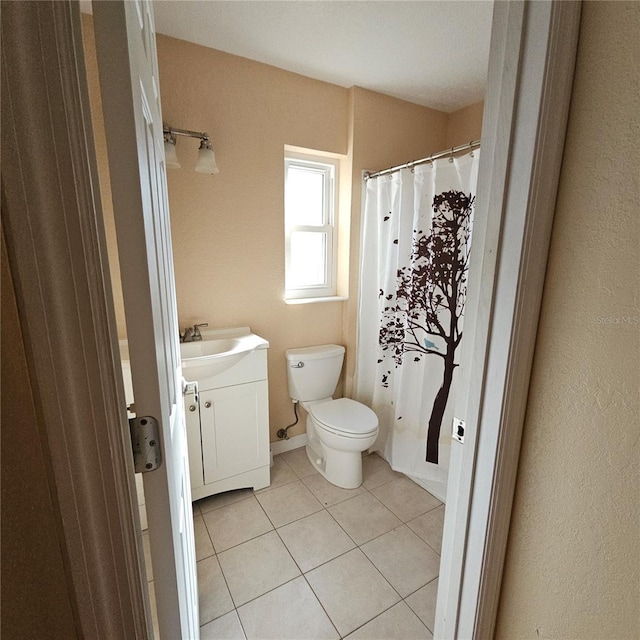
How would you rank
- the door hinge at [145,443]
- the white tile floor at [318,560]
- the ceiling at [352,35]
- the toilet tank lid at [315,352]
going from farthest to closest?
the toilet tank lid at [315,352], the ceiling at [352,35], the white tile floor at [318,560], the door hinge at [145,443]

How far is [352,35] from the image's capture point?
155cm

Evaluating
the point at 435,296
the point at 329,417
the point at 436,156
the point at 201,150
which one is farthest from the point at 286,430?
the point at 436,156

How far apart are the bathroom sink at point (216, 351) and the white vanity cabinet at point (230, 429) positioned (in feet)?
0.16

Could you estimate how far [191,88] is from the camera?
1.67 metres

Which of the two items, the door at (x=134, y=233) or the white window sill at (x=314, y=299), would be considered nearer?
the door at (x=134, y=233)

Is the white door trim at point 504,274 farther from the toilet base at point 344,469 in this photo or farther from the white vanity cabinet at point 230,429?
the white vanity cabinet at point 230,429

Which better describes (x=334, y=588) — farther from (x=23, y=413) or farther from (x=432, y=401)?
(x=23, y=413)

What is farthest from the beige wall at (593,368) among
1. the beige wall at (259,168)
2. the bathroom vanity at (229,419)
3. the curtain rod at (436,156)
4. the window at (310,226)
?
the window at (310,226)

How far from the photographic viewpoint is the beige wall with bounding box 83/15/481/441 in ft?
5.65

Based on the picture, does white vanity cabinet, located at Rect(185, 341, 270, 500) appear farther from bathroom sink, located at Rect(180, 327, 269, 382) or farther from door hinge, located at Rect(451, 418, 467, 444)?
door hinge, located at Rect(451, 418, 467, 444)

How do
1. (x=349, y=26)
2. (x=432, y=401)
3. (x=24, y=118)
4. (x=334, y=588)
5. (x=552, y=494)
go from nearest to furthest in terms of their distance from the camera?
1. (x=24, y=118)
2. (x=552, y=494)
3. (x=334, y=588)
4. (x=349, y=26)
5. (x=432, y=401)

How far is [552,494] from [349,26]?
1.91 meters

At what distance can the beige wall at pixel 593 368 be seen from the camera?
22.9 inches

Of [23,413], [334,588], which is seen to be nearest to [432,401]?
[334,588]
